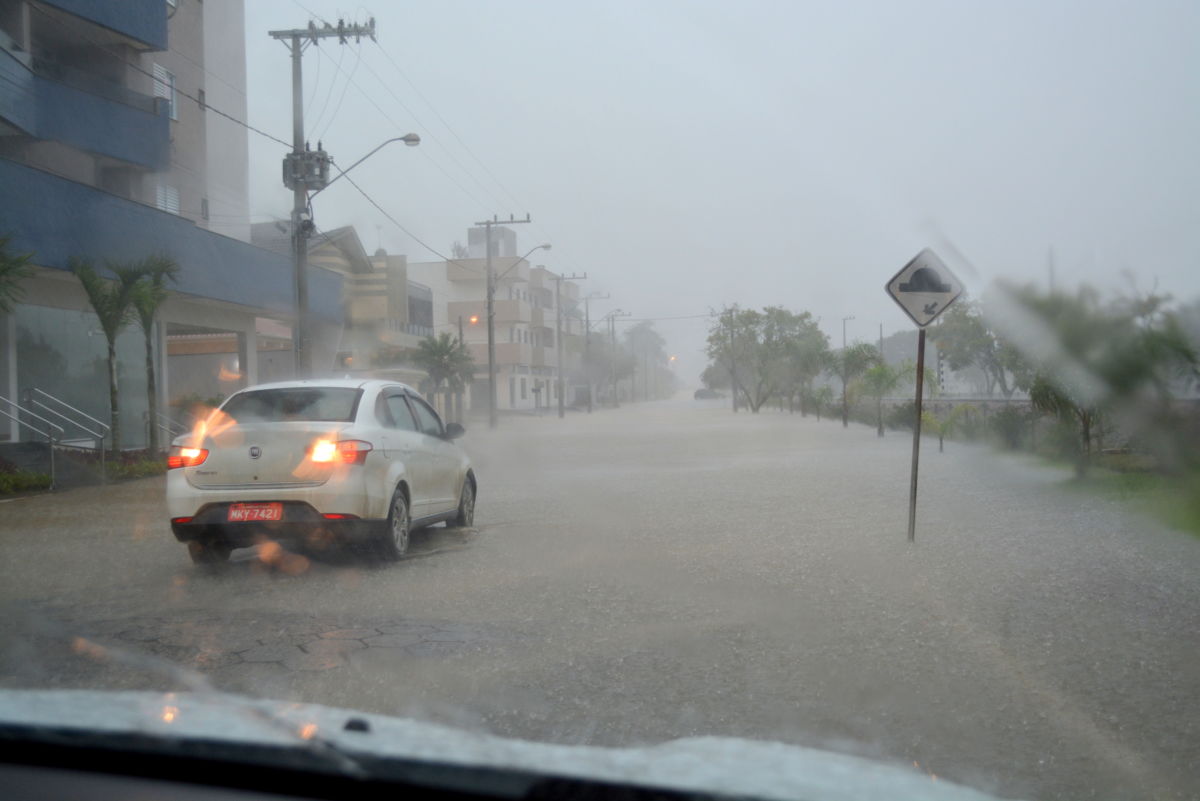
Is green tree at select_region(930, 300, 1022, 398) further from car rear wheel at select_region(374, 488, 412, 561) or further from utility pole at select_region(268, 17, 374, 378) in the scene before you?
utility pole at select_region(268, 17, 374, 378)

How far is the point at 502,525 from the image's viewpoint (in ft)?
41.4

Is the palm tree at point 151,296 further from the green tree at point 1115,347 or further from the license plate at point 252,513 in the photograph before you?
the green tree at point 1115,347

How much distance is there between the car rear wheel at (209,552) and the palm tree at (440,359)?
43056 millimetres

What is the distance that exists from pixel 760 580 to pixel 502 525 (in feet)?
14.8

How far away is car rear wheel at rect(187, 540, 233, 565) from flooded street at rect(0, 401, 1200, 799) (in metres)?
0.25

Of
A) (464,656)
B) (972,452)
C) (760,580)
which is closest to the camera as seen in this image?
(464,656)

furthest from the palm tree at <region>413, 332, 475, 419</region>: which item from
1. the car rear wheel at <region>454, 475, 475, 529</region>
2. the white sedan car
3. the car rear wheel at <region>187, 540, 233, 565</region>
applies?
the white sedan car

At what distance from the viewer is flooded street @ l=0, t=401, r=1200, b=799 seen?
4.86 m

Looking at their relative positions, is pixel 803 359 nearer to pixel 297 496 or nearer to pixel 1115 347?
pixel 297 496

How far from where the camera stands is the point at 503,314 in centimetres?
7862

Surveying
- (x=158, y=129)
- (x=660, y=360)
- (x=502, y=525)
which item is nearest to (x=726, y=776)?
(x=502, y=525)

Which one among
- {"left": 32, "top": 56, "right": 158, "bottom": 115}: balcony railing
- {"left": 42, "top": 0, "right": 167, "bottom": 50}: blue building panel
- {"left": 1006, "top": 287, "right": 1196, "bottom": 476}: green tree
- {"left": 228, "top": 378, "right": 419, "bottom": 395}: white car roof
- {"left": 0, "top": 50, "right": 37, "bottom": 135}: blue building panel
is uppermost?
{"left": 42, "top": 0, "right": 167, "bottom": 50}: blue building panel

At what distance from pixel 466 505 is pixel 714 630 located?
19.3ft

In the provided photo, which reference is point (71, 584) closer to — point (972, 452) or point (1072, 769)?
point (1072, 769)
